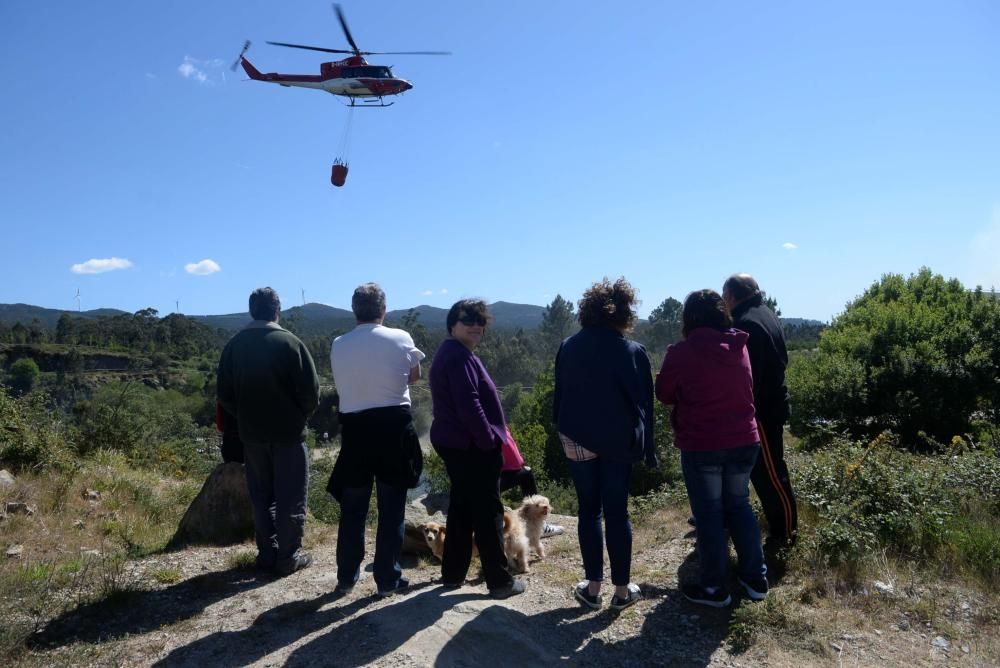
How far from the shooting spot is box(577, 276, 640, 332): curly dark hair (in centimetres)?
376

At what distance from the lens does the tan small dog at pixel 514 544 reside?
184 inches

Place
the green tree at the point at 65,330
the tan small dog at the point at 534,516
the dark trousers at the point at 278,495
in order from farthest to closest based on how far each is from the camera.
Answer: the green tree at the point at 65,330, the tan small dog at the point at 534,516, the dark trousers at the point at 278,495

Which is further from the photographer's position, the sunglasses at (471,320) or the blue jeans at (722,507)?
the sunglasses at (471,320)

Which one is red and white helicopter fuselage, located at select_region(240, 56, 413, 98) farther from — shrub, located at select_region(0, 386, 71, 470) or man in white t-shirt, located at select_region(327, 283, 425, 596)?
man in white t-shirt, located at select_region(327, 283, 425, 596)

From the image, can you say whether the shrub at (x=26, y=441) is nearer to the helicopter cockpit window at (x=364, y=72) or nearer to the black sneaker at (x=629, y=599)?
the black sneaker at (x=629, y=599)

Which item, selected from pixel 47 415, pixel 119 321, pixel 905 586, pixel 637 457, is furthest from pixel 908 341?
pixel 119 321

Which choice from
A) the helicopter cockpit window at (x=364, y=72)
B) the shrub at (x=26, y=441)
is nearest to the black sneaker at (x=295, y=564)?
the shrub at (x=26, y=441)

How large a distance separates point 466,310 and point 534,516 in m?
1.97

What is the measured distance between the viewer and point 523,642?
3.45 metres

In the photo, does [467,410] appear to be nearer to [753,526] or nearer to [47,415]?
[753,526]

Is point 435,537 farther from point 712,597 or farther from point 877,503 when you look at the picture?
point 877,503

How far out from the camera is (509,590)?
160 inches

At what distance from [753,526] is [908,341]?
18.6 m

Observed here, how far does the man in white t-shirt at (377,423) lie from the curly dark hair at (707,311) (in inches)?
64.9
